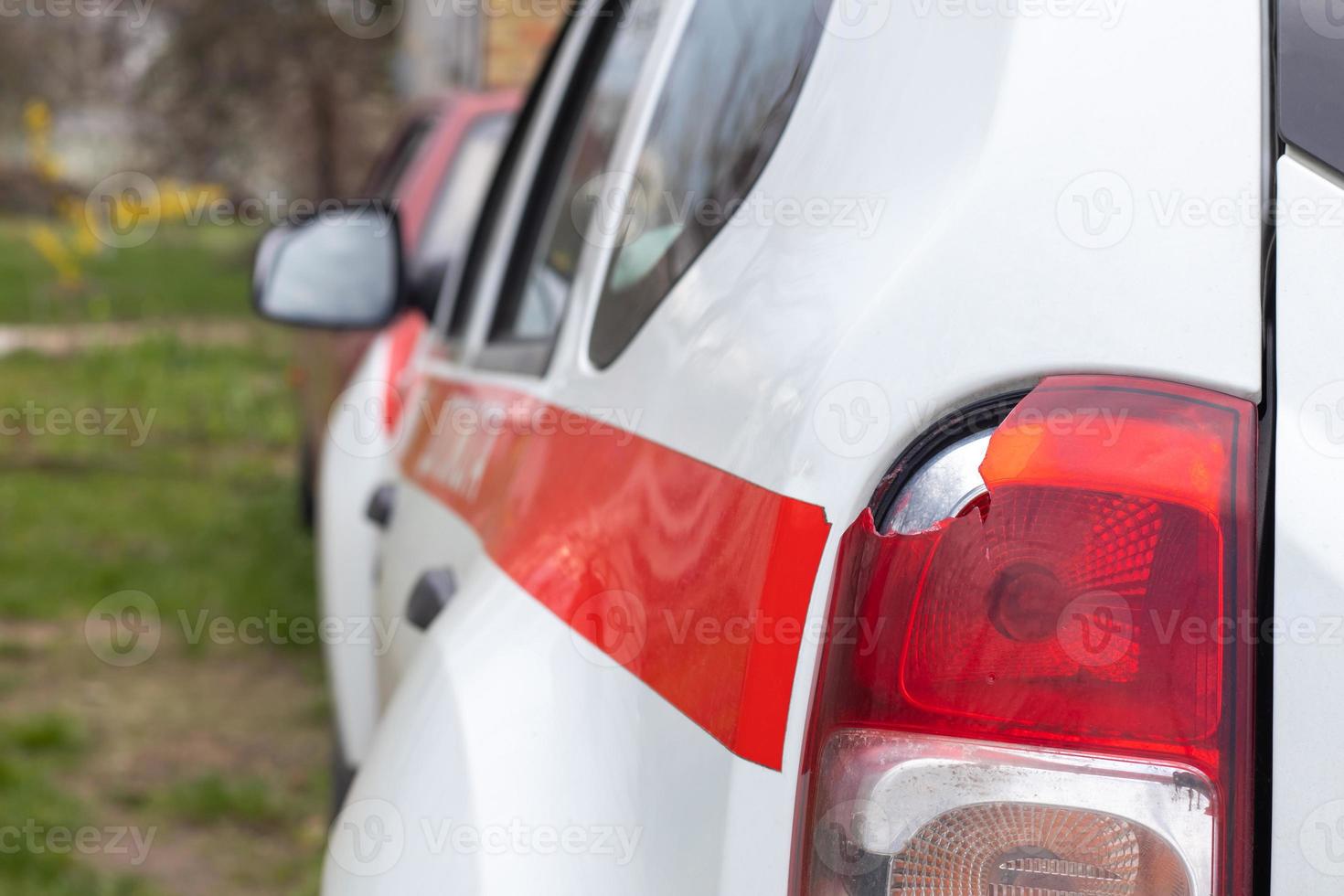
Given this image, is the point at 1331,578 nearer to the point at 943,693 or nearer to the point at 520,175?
the point at 943,693

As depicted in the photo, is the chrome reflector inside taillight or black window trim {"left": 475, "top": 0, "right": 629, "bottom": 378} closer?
the chrome reflector inside taillight

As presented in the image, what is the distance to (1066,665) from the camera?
37.9 inches

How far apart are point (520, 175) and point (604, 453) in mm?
1336
